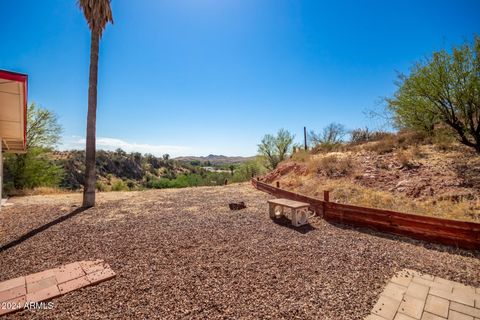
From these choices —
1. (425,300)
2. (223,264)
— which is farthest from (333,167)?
(223,264)

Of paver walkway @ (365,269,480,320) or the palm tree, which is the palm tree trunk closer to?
the palm tree

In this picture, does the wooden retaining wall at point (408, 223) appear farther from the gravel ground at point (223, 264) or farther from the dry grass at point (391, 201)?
the dry grass at point (391, 201)

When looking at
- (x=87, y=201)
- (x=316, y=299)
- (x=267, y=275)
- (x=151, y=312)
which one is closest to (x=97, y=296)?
(x=151, y=312)

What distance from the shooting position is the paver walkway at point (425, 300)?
269 cm

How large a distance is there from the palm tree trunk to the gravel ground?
2.06m

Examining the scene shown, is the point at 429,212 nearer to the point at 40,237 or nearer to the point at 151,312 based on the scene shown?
the point at 151,312

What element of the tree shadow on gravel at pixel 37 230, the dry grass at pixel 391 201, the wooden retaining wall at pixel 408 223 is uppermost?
the dry grass at pixel 391 201

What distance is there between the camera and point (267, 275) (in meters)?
3.58

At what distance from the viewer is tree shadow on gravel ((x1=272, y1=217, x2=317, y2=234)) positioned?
5837mm

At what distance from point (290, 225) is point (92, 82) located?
896 centimetres

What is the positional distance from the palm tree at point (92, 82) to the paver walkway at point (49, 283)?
565 centimetres

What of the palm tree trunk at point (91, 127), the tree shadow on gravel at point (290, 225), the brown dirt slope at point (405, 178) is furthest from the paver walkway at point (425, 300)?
the palm tree trunk at point (91, 127)

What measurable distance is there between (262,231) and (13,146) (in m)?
13.3

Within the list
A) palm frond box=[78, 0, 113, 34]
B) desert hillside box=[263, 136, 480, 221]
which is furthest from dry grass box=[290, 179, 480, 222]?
palm frond box=[78, 0, 113, 34]
